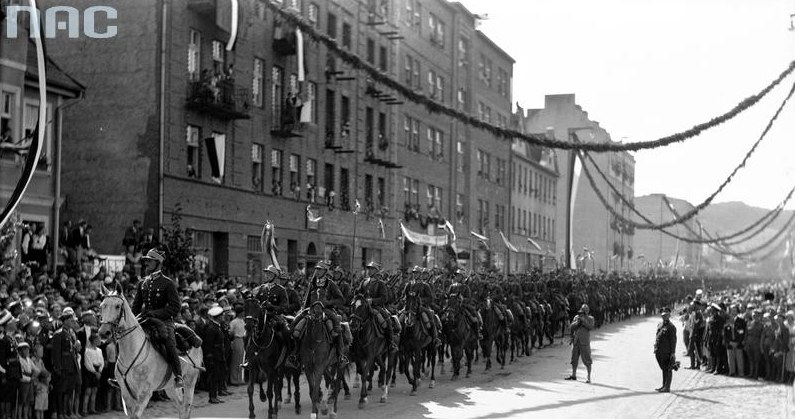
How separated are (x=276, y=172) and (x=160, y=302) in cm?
2460

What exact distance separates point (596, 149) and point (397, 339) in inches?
222

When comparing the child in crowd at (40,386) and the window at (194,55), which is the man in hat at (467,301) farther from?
the window at (194,55)

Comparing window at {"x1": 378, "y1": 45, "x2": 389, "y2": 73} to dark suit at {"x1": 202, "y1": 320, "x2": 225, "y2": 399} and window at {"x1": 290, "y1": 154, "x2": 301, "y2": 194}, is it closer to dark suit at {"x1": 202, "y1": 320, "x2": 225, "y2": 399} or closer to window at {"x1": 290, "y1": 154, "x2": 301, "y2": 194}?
window at {"x1": 290, "y1": 154, "x2": 301, "y2": 194}

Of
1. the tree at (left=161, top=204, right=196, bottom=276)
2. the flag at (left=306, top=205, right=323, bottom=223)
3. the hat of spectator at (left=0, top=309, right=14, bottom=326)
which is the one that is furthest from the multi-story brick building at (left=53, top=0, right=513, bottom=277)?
the hat of spectator at (left=0, top=309, right=14, bottom=326)

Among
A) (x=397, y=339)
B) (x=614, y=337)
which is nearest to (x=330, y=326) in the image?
(x=397, y=339)

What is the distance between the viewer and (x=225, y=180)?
3391 centimetres

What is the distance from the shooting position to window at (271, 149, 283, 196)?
122ft

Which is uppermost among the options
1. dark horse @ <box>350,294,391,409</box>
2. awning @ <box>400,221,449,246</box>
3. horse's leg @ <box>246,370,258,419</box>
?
awning @ <box>400,221,449,246</box>

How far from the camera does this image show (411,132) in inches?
2095

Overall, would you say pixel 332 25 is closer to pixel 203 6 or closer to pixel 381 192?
pixel 381 192

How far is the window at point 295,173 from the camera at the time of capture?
1528 inches

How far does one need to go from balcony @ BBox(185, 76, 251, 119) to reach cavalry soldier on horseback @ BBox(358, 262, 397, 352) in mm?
13416

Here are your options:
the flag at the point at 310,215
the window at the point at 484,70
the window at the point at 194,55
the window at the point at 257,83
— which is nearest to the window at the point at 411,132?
the window at the point at 484,70

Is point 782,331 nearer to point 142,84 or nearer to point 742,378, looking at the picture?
point 742,378
